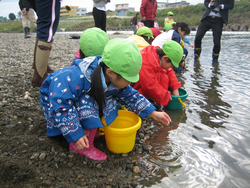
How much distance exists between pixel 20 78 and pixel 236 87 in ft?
12.7

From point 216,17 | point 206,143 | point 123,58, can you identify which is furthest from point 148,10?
point 123,58

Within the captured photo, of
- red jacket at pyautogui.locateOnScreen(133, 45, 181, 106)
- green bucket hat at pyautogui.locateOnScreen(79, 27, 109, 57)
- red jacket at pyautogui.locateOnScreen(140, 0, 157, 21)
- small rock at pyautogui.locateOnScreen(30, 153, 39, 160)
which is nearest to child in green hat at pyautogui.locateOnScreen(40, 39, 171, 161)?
small rock at pyautogui.locateOnScreen(30, 153, 39, 160)

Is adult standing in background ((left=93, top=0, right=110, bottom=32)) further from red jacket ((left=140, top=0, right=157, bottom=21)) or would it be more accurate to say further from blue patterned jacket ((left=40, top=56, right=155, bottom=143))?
blue patterned jacket ((left=40, top=56, right=155, bottom=143))

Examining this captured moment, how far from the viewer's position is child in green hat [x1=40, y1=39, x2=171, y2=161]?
1.41m

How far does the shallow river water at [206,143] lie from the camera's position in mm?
1491

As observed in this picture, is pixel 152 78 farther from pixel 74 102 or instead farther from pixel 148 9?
pixel 148 9

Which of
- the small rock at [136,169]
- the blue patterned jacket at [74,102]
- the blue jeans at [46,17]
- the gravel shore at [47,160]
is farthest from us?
the blue jeans at [46,17]

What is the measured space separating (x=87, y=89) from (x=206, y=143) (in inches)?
52.2

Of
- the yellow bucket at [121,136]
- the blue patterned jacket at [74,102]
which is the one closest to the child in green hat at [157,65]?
the yellow bucket at [121,136]

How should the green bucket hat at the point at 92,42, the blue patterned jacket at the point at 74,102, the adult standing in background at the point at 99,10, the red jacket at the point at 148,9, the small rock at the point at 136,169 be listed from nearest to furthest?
the blue patterned jacket at the point at 74,102 → the small rock at the point at 136,169 → the green bucket hat at the point at 92,42 → the adult standing in background at the point at 99,10 → the red jacket at the point at 148,9

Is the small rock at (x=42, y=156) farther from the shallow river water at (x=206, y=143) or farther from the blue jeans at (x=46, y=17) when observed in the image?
the blue jeans at (x=46, y=17)

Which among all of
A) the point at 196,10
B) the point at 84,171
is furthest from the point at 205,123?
the point at 196,10

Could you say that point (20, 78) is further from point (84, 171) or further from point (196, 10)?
point (196, 10)

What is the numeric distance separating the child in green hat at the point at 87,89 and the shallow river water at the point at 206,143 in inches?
23.3
